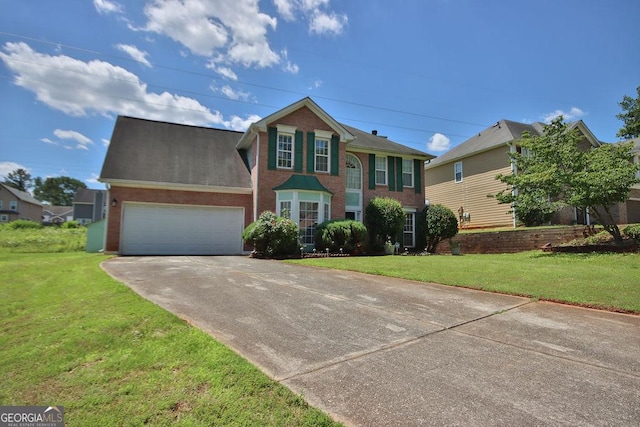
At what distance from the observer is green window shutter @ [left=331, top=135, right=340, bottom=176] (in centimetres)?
1736

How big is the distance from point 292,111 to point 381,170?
20.1ft

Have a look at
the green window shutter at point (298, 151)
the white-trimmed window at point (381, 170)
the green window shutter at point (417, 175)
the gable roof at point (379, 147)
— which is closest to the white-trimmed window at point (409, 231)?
the green window shutter at point (417, 175)

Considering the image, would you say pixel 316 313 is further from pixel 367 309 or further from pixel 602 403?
pixel 602 403

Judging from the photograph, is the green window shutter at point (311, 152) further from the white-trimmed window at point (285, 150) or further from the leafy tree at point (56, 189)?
the leafy tree at point (56, 189)

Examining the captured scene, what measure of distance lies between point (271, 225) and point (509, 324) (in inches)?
400

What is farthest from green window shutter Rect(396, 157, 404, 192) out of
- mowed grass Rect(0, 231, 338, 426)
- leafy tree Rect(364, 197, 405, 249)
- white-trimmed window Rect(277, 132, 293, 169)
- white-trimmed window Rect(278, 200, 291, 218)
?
mowed grass Rect(0, 231, 338, 426)

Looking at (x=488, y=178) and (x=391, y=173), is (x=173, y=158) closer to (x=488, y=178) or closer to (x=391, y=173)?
(x=391, y=173)

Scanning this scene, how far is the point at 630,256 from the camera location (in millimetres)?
11055

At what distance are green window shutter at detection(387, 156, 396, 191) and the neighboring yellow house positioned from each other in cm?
689

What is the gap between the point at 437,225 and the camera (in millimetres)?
17438

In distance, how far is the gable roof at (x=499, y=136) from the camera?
69.1 feet

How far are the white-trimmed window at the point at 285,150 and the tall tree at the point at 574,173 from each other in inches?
384

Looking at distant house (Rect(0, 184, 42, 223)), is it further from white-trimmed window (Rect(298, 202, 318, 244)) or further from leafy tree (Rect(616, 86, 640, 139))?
leafy tree (Rect(616, 86, 640, 139))

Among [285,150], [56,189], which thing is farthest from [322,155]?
[56,189]
